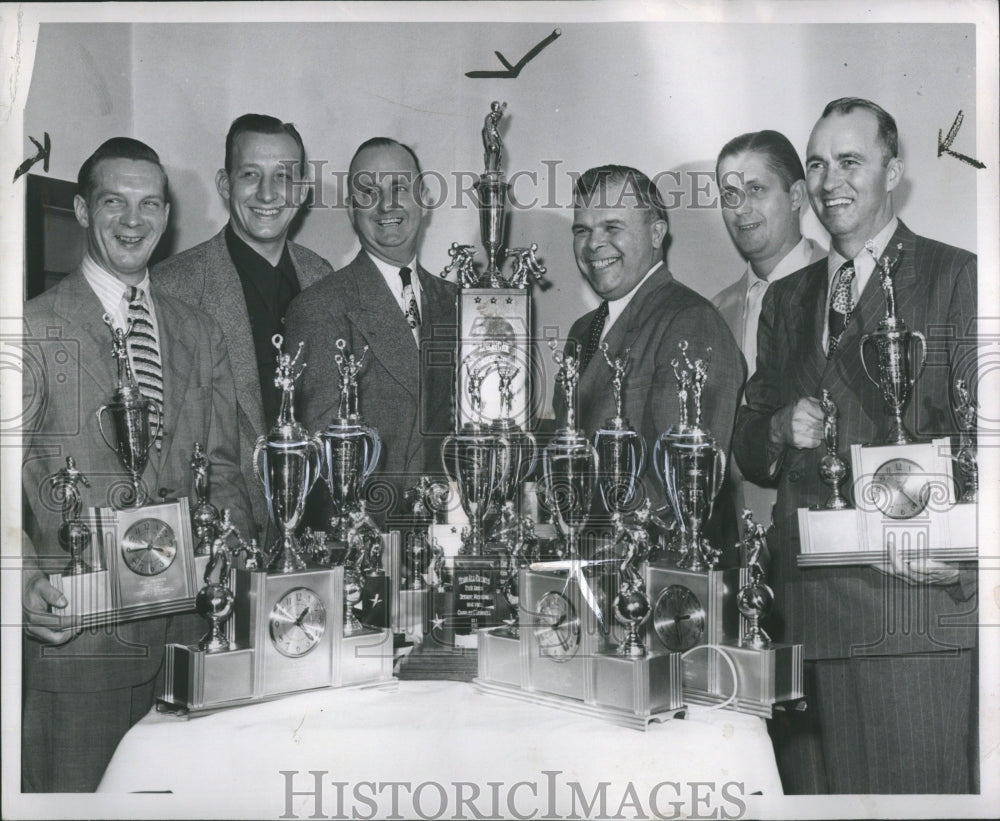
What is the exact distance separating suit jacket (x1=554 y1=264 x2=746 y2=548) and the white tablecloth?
56 centimetres

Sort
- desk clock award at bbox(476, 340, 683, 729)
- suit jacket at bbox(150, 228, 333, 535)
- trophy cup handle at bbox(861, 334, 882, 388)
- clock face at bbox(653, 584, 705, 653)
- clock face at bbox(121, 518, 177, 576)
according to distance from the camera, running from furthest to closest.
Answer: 1. suit jacket at bbox(150, 228, 333, 535)
2. trophy cup handle at bbox(861, 334, 882, 388)
3. clock face at bbox(121, 518, 177, 576)
4. clock face at bbox(653, 584, 705, 653)
5. desk clock award at bbox(476, 340, 683, 729)

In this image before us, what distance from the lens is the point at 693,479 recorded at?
2.40 metres

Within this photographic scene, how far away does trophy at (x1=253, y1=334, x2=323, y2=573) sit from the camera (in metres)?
2.33

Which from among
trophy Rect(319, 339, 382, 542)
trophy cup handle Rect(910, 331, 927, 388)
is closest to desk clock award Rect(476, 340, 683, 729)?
trophy Rect(319, 339, 382, 542)

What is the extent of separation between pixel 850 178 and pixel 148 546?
1.94 meters

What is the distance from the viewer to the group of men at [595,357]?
2535 millimetres

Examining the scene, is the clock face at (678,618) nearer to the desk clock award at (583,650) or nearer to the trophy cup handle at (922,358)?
the desk clock award at (583,650)

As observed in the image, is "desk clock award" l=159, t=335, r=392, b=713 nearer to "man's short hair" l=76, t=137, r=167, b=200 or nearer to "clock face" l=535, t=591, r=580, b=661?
"clock face" l=535, t=591, r=580, b=661

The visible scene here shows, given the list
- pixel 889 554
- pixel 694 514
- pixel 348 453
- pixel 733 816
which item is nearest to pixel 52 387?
pixel 348 453

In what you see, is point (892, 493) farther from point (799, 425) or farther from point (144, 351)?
point (144, 351)

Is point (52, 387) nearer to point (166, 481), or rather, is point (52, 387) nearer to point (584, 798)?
point (166, 481)

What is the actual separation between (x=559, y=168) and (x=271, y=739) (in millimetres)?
1552

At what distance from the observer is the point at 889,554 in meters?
2.51

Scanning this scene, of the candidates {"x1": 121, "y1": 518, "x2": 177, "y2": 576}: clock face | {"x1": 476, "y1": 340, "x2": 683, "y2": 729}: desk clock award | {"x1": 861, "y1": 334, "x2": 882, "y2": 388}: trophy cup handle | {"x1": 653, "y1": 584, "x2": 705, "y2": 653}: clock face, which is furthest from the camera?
{"x1": 861, "y1": 334, "x2": 882, "y2": 388}: trophy cup handle
